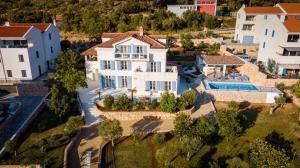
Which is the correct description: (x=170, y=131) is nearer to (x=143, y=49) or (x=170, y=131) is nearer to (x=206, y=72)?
(x=143, y=49)

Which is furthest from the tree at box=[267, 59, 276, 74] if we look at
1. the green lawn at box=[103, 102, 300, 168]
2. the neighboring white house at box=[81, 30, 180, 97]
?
the neighboring white house at box=[81, 30, 180, 97]

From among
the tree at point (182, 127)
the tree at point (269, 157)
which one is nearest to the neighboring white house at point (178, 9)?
the tree at point (182, 127)

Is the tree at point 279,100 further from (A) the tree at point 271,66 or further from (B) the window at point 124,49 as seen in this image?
(B) the window at point 124,49

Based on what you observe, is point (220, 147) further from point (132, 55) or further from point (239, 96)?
point (132, 55)

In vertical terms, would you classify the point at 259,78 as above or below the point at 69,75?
below

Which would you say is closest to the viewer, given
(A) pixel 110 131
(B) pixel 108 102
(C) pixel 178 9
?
(A) pixel 110 131

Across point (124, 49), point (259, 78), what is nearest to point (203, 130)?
point (124, 49)

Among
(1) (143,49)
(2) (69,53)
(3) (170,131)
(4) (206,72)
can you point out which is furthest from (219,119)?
(2) (69,53)
